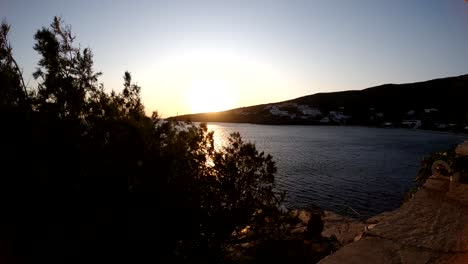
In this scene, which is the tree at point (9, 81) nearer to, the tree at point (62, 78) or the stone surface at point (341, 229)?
the tree at point (62, 78)

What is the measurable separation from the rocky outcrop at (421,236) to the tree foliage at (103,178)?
5954mm

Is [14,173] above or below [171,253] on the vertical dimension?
above

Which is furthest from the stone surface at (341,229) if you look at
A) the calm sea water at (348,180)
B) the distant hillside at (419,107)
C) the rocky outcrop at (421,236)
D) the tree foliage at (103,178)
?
the distant hillside at (419,107)

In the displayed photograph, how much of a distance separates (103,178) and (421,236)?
7484mm

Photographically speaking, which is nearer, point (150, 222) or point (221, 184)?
point (150, 222)

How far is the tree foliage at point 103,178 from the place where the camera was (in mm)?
8375

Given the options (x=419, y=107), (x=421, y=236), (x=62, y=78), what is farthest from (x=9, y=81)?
(x=419, y=107)

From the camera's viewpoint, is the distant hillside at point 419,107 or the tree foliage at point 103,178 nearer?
the tree foliage at point 103,178

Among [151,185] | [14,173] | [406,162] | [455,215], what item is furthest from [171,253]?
[406,162]

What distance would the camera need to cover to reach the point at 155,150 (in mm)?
9977

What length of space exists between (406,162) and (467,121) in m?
111

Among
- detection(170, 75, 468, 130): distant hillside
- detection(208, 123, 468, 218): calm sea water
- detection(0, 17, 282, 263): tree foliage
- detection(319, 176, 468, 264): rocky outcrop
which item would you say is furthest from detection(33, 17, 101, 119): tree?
detection(170, 75, 468, 130): distant hillside

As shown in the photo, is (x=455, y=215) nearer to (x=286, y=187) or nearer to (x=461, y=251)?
(x=461, y=251)

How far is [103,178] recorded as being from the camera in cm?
931
